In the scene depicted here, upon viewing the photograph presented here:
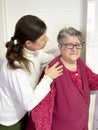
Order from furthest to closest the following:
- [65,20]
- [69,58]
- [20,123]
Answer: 1. [65,20]
2. [20,123]
3. [69,58]

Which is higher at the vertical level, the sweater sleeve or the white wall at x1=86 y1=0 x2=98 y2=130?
the white wall at x1=86 y1=0 x2=98 y2=130

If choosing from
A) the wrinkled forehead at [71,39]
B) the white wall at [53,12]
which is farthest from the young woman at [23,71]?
the white wall at [53,12]

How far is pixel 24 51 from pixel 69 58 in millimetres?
279

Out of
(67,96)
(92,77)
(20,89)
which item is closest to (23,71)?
(20,89)

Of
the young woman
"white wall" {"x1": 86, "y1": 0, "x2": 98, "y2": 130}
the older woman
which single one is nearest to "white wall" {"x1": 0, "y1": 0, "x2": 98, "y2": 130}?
"white wall" {"x1": 86, "y1": 0, "x2": 98, "y2": 130}

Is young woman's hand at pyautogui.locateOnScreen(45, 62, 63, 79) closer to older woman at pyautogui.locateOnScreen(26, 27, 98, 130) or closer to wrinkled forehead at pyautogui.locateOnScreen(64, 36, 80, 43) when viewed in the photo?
older woman at pyautogui.locateOnScreen(26, 27, 98, 130)

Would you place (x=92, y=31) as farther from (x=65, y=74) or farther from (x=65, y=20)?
(x=65, y=74)

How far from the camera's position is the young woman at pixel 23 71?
1280mm

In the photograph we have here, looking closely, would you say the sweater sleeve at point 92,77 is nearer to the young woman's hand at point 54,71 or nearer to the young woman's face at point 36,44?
the young woman's hand at point 54,71

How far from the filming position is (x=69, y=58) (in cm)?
141

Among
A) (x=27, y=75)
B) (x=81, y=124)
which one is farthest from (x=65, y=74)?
(x=81, y=124)

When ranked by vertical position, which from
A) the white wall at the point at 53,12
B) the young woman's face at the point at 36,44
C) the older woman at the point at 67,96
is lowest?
the older woman at the point at 67,96

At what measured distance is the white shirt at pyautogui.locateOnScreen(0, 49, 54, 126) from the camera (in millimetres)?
1279

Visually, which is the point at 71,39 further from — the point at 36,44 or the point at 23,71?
the point at 23,71
